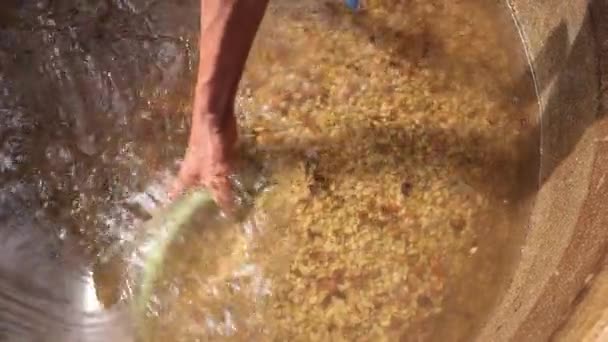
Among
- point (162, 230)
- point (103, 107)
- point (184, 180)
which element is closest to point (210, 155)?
point (184, 180)

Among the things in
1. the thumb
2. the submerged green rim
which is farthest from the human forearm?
the submerged green rim

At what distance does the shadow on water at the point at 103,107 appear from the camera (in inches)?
49.1

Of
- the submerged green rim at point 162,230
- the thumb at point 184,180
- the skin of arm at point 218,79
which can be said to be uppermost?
the skin of arm at point 218,79

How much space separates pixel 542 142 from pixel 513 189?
0.11 meters

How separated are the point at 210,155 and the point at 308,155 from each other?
11.2 inches

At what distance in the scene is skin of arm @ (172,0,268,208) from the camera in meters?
0.87

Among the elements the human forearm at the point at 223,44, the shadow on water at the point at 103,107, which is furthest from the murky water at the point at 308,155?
the human forearm at the point at 223,44

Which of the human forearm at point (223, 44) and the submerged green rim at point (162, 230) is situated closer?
the human forearm at point (223, 44)

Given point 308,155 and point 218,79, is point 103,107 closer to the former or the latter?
point 308,155

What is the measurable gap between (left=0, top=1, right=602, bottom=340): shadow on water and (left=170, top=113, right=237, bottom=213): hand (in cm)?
15

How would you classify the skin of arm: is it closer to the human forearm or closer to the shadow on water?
the human forearm

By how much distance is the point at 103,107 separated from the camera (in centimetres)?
133

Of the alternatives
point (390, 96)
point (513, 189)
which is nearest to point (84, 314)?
point (390, 96)

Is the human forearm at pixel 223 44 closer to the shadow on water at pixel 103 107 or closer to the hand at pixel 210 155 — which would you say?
the hand at pixel 210 155
